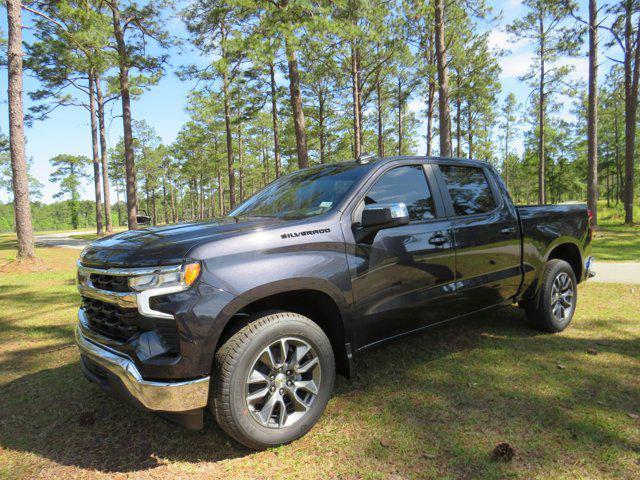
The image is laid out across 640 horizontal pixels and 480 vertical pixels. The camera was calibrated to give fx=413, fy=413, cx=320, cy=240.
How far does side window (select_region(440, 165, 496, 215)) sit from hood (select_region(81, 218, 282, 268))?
72.4 inches

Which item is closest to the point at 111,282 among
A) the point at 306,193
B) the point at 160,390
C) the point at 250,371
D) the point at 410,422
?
the point at 160,390

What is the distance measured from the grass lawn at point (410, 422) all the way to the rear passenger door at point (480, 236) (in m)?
0.67

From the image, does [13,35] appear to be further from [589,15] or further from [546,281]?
[589,15]

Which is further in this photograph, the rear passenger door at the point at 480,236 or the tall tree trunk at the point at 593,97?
the tall tree trunk at the point at 593,97

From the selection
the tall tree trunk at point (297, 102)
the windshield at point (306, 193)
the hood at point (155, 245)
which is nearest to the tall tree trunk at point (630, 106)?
the tall tree trunk at point (297, 102)

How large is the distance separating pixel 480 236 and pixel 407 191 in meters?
0.89

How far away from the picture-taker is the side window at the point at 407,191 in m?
3.36

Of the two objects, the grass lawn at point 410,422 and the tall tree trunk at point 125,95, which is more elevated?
the tall tree trunk at point 125,95

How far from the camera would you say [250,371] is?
98.9 inches

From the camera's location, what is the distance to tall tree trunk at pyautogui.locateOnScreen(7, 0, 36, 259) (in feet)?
33.1

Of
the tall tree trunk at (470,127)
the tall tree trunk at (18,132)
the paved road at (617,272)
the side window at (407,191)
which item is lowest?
the paved road at (617,272)

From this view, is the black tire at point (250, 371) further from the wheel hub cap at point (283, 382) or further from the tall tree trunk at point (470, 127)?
the tall tree trunk at point (470, 127)

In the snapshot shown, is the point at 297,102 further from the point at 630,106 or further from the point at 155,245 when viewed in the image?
the point at 630,106

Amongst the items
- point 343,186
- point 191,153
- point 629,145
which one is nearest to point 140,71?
point 343,186
